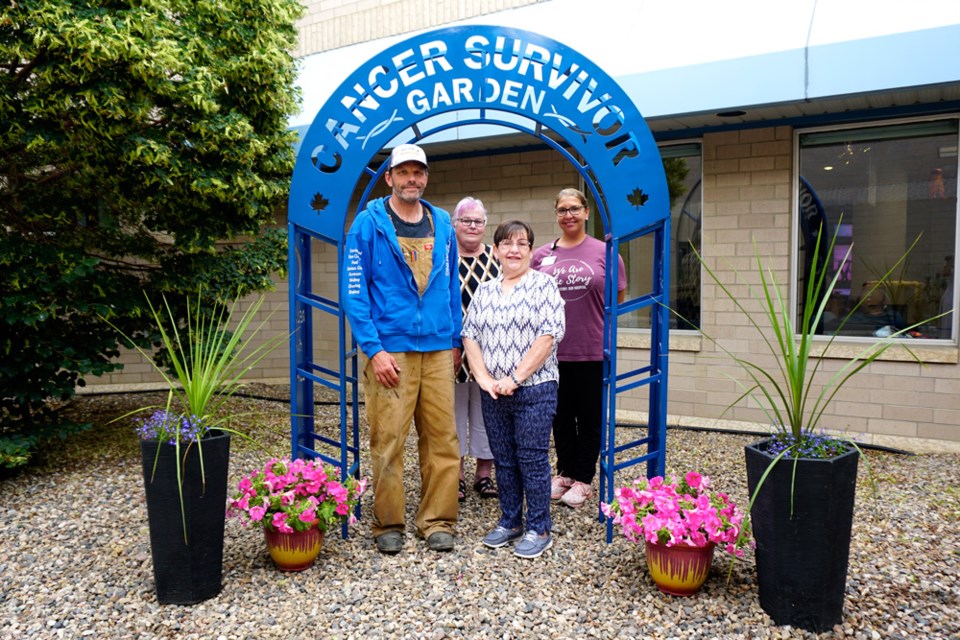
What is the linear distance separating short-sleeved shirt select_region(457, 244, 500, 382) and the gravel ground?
1.18m

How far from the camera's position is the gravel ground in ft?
8.89

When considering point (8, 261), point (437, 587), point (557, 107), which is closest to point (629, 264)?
point (557, 107)

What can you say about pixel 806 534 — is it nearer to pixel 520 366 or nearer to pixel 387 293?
pixel 520 366

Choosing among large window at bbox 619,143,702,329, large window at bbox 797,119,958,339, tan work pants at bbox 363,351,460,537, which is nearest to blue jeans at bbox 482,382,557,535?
tan work pants at bbox 363,351,460,537

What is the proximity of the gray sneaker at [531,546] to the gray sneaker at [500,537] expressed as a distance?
0.12 m

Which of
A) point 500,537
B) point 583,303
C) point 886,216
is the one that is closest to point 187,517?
point 500,537

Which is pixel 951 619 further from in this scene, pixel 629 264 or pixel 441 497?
pixel 629 264

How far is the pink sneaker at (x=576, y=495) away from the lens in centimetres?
402

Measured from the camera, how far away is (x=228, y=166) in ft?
16.8

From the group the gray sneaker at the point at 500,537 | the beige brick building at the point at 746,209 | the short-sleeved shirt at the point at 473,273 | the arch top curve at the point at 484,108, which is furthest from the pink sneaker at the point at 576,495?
the beige brick building at the point at 746,209

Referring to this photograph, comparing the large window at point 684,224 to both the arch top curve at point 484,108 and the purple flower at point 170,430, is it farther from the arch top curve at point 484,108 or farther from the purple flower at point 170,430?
the purple flower at point 170,430

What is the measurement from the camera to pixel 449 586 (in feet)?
10.1

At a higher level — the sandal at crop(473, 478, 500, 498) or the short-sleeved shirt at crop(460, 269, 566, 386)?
the short-sleeved shirt at crop(460, 269, 566, 386)

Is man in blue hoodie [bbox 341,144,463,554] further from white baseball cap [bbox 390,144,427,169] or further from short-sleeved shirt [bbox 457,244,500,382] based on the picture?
short-sleeved shirt [bbox 457,244,500,382]
